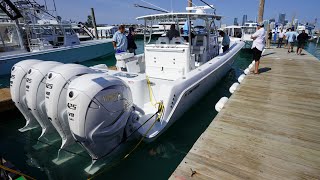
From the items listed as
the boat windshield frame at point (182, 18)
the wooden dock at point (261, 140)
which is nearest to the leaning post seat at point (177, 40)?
the boat windshield frame at point (182, 18)

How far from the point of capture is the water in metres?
3.54

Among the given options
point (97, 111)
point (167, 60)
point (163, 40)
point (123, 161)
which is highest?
point (163, 40)

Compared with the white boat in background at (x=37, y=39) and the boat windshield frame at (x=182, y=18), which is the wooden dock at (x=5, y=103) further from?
the white boat in background at (x=37, y=39)

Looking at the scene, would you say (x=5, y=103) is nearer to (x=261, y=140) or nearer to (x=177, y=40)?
(x=177, y=40)

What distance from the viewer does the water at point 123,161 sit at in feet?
11.6

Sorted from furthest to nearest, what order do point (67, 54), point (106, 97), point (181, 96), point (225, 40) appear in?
1. point (67, 54)
2. point (225, 40)
3. point (181, 96)
4. point (106, 97)

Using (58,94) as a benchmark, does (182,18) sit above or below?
above

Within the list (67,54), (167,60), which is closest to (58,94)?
(167,60)

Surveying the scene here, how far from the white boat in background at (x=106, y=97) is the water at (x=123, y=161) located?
1.25 ft

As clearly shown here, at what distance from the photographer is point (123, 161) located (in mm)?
3803

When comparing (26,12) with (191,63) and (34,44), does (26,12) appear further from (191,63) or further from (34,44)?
(191,63)

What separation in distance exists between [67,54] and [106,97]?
1184cm

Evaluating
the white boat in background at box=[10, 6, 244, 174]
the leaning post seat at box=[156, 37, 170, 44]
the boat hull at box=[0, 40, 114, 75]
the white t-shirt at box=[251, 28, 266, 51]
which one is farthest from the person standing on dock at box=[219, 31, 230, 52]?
the boat hull at box=[0, 40, 114, 75]

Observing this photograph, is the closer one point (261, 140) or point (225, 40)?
point (261, 140)
